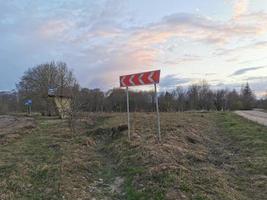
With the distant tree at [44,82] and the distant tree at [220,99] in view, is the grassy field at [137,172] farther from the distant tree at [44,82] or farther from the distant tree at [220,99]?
the distant tree at [220,99]

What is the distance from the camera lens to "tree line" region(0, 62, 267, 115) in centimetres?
4641

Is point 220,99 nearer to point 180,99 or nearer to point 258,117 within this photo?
point 180,99

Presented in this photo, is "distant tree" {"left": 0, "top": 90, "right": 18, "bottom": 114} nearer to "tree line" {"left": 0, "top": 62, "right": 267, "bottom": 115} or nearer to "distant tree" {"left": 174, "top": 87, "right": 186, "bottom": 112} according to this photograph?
"tree line" {"left": 0, "top": 62, "right": 267, "bottom": 115}

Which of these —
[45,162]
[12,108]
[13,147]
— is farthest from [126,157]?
[12,108]

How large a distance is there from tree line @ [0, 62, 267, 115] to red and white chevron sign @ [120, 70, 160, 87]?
25.3 feet

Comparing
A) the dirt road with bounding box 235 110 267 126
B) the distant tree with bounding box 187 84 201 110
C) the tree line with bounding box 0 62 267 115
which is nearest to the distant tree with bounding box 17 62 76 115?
the tree line with bounding box 0 62 267 115

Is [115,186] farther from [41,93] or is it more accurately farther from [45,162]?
[41,93]

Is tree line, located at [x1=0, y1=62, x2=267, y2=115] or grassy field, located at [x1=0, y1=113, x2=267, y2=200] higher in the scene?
tree line, located at [x1=0, y1=62, x2=267, y2=115]

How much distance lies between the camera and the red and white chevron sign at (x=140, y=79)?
1166cm

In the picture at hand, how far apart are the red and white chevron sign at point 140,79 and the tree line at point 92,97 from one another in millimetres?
7706

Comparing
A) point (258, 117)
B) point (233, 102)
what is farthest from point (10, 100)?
point (233, 102)

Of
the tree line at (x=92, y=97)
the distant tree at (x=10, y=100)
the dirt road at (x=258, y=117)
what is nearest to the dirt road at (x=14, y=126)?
the tree line at (x=92, y=97)

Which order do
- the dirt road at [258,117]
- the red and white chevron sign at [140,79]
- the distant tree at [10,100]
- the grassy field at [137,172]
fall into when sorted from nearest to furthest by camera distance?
1. the grassy field at [137,172]
2. the red and white chevron sign at [140,79]
3. the dirt road at [258,117]
4. the distant tree at [10,100]

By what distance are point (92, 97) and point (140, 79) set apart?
178 feet
